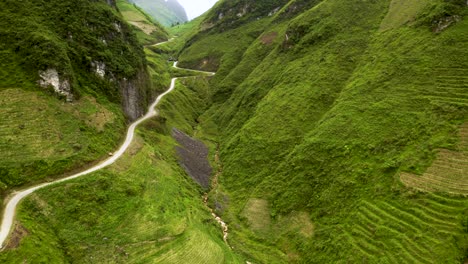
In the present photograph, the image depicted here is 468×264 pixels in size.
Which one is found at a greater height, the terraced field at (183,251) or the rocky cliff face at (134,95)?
the rocky cliff face at (134,95)

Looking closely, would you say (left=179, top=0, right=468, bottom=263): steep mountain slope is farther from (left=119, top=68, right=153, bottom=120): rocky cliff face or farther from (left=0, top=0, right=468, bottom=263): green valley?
(left=119, top=68, right=153, bottom=120): rocky cliff face

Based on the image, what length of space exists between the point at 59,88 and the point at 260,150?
49.8 metres

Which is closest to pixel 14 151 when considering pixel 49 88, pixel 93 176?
pixel 93 176

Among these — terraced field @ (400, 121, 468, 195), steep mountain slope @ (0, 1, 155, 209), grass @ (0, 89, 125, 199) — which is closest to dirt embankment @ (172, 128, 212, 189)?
steep mountain slope @ (0, 1, 155, 209)

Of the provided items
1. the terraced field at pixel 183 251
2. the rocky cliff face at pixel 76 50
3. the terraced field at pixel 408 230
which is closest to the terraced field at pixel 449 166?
the terraced field at pixel 408 230

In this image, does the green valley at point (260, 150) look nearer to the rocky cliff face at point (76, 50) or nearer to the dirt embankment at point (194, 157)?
the rocky cliff face at point (76, 50)

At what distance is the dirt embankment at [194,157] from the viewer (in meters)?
79.9

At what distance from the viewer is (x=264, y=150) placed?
263ft

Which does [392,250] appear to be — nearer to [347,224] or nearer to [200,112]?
[347,224]

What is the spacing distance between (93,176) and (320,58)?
2898 inches

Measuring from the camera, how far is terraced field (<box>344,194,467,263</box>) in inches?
1689

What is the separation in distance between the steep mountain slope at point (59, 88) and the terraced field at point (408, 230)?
52.5 metres

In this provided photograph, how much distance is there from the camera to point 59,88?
69250mm

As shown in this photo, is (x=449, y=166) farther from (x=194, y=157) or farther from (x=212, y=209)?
(x=194, y=157)
